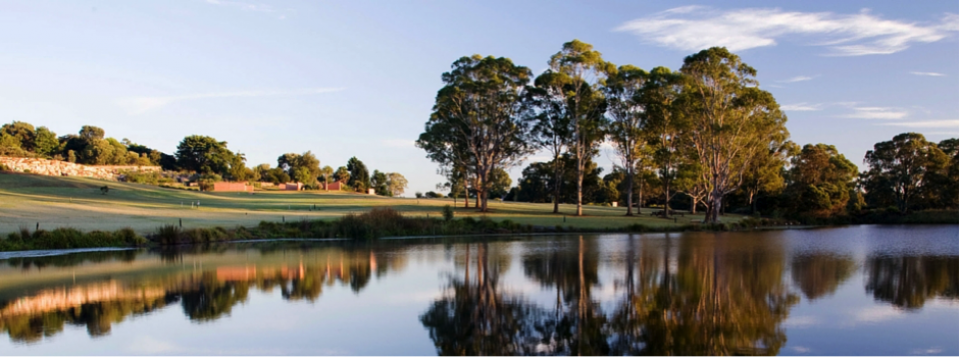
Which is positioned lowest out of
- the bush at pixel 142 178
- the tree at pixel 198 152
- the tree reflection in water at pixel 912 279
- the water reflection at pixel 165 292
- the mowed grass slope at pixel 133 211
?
the water reflection at pixel 165 292

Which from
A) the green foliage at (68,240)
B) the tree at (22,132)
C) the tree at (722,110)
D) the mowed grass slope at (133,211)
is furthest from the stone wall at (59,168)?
the tree at (722,110)

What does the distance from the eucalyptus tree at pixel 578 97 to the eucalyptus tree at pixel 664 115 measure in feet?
13.0

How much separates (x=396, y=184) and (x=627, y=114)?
6059 centimetres

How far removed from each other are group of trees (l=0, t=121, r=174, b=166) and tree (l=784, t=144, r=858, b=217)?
292 feet

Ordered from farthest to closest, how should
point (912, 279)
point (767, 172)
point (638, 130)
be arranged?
point (767, 172) < point (638, 130) < point (912, 279)

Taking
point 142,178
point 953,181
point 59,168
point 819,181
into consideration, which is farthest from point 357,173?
point 953,181

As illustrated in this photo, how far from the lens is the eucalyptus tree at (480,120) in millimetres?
51500

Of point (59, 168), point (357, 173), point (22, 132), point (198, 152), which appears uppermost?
point (22, 132)

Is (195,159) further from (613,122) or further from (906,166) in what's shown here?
(906,166)

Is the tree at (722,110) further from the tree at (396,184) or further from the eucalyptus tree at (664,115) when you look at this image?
the tree at (396,184)

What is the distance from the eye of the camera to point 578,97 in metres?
50.2

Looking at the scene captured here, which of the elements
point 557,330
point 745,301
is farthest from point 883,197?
point 557,330

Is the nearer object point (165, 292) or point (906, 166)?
point (165, 292)

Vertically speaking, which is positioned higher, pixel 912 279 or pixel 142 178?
pixel 142 178
